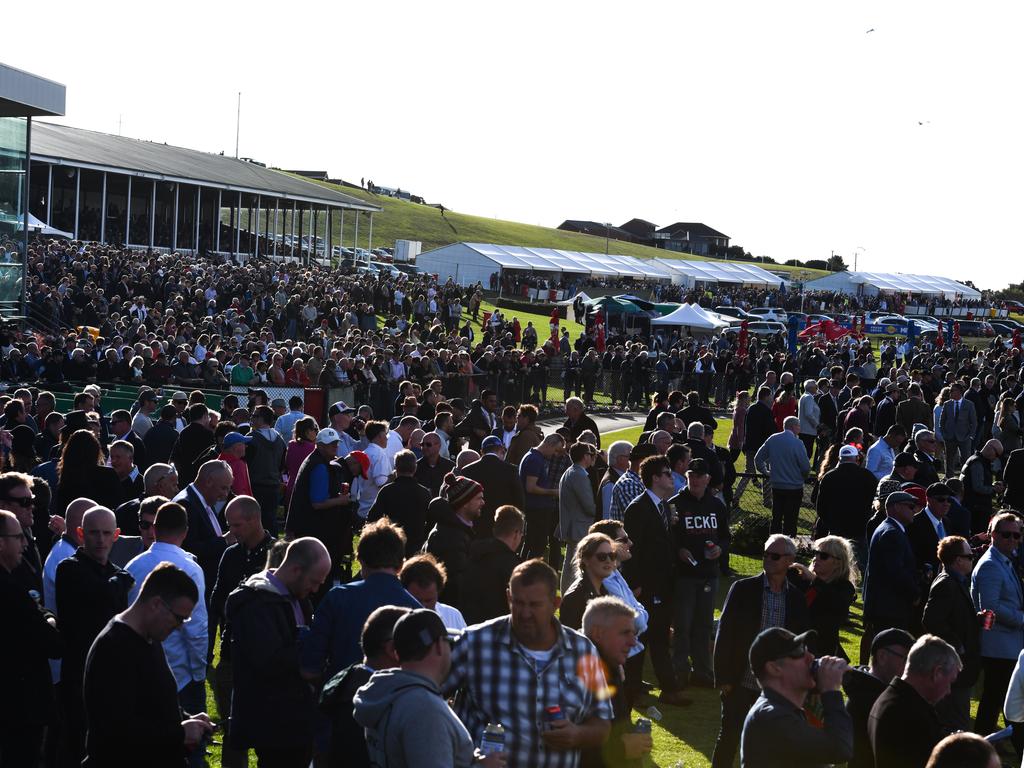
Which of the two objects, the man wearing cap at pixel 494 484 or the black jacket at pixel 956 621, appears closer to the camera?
the black jacket at pixel 956 621

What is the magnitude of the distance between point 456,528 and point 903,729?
3.47 metres

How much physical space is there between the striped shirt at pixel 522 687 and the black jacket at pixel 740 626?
245cm

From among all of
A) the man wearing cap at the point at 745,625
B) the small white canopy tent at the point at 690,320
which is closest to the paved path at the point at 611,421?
the small white canopy tent at the point at 690,320

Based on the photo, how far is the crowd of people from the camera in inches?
184

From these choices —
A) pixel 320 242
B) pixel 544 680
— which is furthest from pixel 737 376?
pixel 320 242

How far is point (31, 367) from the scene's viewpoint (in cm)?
1845

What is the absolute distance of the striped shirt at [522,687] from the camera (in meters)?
4.57

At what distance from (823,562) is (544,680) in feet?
11.1

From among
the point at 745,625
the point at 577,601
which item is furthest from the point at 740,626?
the point at 577,601

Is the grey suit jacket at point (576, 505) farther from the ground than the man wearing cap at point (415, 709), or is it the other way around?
the man wearing cap at point (415, 709)

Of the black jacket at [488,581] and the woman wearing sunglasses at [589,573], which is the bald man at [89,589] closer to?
the black jacket at [488,581]

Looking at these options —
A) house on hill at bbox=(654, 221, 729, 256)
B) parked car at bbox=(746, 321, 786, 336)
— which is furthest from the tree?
parked car at bbox=(746, 321, 786, 336)

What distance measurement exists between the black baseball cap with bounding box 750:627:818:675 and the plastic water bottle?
135 centimetres

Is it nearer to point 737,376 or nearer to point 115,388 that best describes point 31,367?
point 115,388
